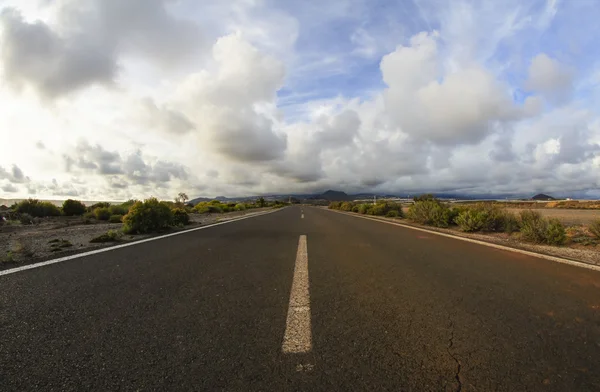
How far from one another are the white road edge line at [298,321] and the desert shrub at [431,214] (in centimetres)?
1126

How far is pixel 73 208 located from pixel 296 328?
2273cm

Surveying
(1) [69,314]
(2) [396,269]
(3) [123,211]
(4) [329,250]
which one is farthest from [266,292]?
(3) [123,211]

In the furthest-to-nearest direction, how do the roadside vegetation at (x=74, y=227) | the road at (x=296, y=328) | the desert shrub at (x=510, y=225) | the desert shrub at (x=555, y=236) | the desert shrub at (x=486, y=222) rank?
the desert shrub at (x=486, y=222) → the desert shrub at (x=510, y=225) → the desert shrub at (x=555, y=236) → the roadside vegetation at (x=74, y=227) → the road at (x=296, y=328)

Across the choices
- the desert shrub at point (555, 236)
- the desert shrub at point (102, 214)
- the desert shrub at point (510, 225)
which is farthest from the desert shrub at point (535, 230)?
the desert shrub at point (102, 214)

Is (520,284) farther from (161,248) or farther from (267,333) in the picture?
(161,248)

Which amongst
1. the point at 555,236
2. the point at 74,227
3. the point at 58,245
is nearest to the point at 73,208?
the point at 74,227

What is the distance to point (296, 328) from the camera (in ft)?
7.38

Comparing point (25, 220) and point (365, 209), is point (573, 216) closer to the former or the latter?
point (365, 209)

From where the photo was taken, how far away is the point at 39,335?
2.12 m

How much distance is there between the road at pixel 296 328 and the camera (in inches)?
65.4

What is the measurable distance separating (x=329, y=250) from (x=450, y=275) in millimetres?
2545

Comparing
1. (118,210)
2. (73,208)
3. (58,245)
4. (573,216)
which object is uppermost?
(73,208)

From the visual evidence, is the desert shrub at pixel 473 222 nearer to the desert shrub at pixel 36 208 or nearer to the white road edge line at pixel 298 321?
the white road edge line at pixel 298 321

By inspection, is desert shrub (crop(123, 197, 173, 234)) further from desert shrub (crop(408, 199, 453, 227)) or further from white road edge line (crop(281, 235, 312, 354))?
desert shrub (crop(408, 199, 453, 227))
